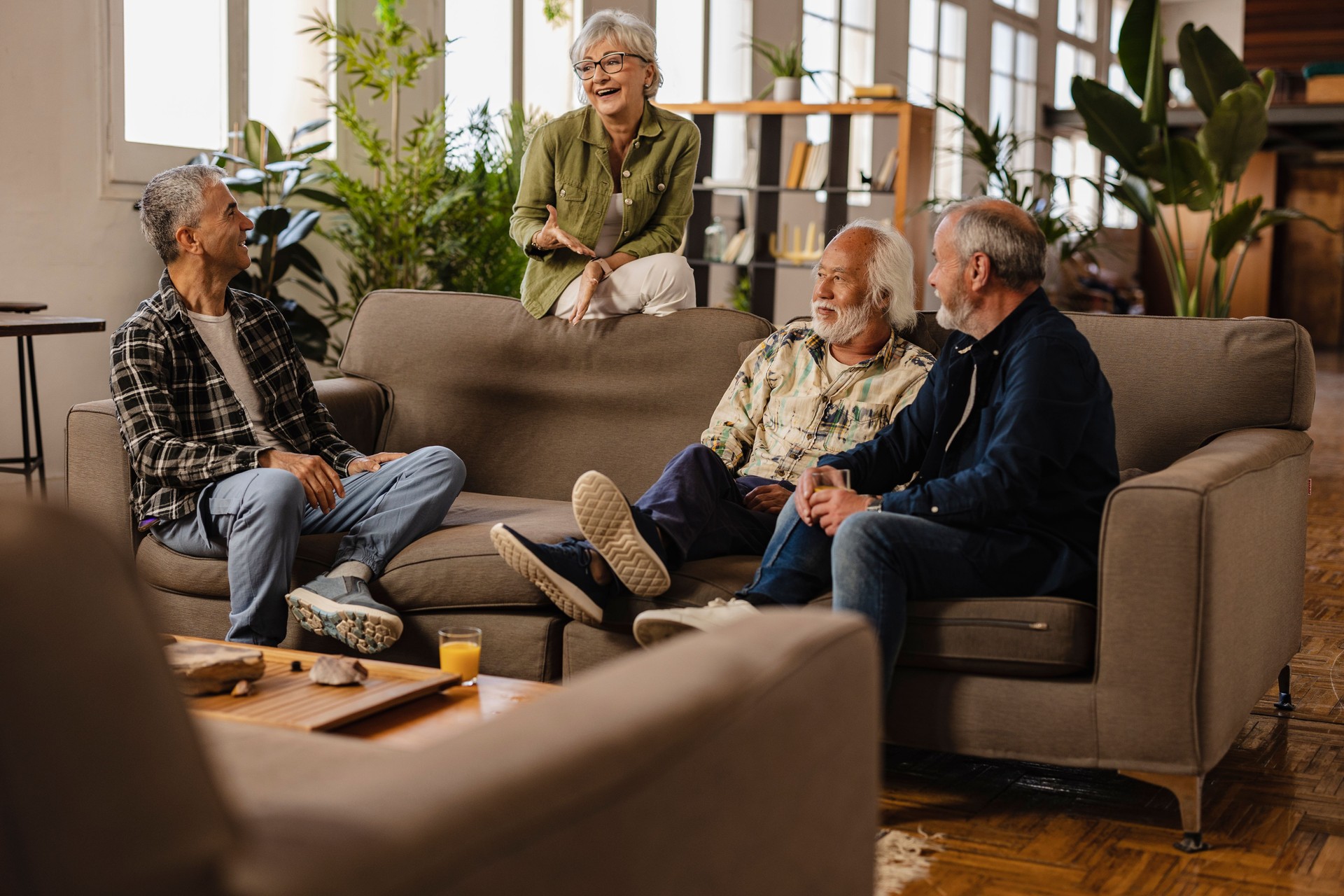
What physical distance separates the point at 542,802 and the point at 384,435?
9.19ft

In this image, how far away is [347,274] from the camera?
5371 mm

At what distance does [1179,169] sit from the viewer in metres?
5.38

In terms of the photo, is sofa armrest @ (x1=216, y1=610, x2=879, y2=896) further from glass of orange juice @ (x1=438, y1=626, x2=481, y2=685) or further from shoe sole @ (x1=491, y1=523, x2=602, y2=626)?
shoe sole @ (x1=491, y1=523, x2=602, y2=626)

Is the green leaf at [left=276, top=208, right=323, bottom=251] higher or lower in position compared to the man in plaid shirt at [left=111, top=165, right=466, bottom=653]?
higher

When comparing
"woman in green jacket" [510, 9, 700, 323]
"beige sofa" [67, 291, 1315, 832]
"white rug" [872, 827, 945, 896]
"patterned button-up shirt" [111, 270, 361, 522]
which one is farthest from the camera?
"woman in green jacket" [510, 9, 700, 323]

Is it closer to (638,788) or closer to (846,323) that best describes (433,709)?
(638,788)

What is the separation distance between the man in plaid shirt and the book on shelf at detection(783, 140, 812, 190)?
4.95 metres

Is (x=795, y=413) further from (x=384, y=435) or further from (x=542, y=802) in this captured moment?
(x=542, y=802)

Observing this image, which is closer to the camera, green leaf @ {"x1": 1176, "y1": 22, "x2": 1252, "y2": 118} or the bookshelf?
green leaf @ {"x1": 1176, "y1": 22, "x2": 1252, "y2": 118}

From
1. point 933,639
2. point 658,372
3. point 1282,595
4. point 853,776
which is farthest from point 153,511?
point 1282,595

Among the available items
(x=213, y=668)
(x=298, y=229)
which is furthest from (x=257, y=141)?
(x=213, y=668)

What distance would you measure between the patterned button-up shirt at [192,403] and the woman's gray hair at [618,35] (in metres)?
1.05

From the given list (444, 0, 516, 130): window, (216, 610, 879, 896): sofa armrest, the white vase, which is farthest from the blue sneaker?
the white vase

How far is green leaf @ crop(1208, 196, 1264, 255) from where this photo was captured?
5312 millimetres
